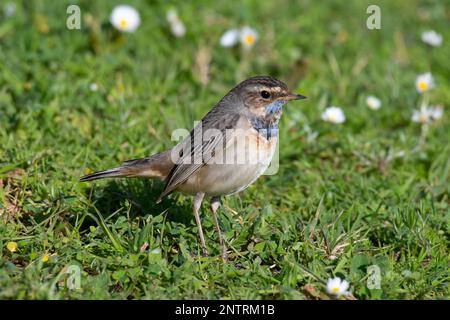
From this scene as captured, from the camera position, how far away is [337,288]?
575 cm

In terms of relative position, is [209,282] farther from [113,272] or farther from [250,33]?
[250,33]

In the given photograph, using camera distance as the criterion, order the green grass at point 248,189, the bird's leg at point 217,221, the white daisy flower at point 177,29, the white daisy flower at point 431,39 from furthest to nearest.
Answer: the white daisy flower at point 431,39 → the white daisy flower at point 177,29 → the bird's leg at point 217,221 → the green grass at point 248,189

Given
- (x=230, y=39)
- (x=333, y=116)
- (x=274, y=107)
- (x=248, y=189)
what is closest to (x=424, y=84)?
(x=333, y=116)

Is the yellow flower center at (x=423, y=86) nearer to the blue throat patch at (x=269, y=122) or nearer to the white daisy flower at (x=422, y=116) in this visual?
the white daisy flower at (x=422, y=116)

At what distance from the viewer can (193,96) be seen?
9.54 m

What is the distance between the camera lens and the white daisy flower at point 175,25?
10.4 meters

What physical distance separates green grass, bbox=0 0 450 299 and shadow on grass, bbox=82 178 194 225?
2 cm

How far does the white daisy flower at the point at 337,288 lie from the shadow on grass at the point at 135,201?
175 centimetres

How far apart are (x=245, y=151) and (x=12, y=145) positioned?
252cm

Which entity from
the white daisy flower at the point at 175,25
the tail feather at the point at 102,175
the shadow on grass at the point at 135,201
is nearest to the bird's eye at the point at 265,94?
the shadow on grass at the point at 135,201

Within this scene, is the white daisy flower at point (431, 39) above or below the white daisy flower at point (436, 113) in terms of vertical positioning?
above

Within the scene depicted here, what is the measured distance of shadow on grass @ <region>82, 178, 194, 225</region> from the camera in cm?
707

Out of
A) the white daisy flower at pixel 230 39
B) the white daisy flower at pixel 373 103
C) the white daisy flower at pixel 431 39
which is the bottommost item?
the white daisy flower at pixel 373 103
